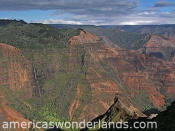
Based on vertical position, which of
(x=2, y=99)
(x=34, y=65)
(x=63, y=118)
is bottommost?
(x=63, y=118)

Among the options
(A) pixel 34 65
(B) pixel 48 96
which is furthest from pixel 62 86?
(A) pixel 34 65

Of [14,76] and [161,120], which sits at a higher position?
[161,120]

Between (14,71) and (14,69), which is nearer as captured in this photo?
(14,71)

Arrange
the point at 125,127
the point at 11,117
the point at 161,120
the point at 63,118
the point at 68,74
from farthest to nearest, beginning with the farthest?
the point at 68,74 < the point at 63,118 < the point at 11,117 < the point at 125,127 < the point at 161,120

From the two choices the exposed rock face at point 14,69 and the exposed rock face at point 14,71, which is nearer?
the exposed rock face at point 14,71

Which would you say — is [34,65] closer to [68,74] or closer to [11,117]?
[68,74]

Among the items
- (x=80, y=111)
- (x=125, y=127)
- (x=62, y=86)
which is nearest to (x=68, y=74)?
(x=62, y=86)

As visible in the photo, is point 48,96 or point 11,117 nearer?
point 11,117

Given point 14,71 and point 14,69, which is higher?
point 14,69

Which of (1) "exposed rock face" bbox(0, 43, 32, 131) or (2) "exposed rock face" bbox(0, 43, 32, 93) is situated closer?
(1) "exposed rock face" bbox(0, 43, 32, 131)

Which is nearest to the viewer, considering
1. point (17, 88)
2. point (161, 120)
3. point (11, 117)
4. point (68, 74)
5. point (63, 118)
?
point (161, 120)
